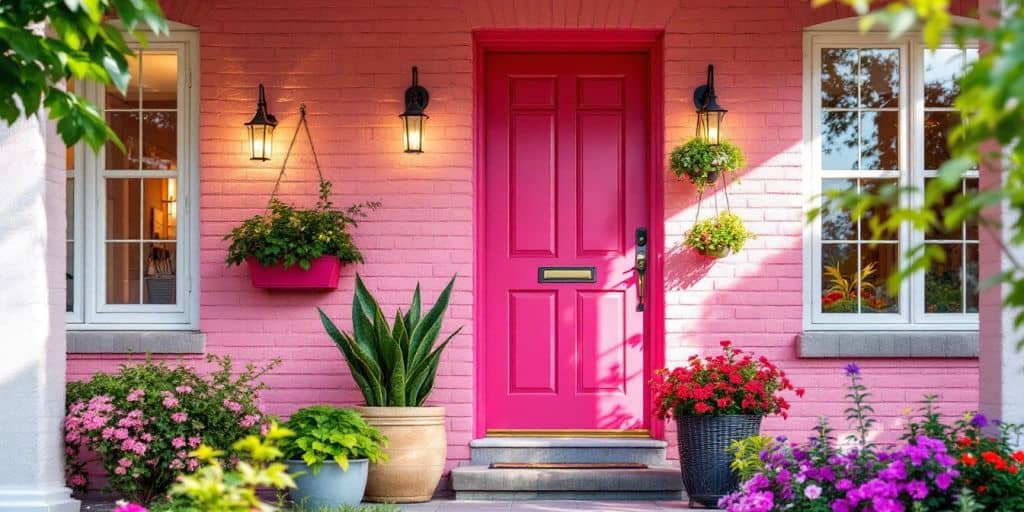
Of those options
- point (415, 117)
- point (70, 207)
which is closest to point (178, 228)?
point (70, 207)

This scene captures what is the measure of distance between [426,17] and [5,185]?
265cm

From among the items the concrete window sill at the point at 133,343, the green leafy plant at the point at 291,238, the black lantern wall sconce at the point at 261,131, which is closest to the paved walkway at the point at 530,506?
the concrete window sill at the point at 133,343

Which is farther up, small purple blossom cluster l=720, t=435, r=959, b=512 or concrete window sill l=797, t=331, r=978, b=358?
concrete window sill l=797, t=331, r=978, b=358

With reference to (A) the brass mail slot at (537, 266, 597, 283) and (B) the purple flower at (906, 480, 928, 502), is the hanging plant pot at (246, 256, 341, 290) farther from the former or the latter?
(B) the purple flower at (906, 480, 928, 502)

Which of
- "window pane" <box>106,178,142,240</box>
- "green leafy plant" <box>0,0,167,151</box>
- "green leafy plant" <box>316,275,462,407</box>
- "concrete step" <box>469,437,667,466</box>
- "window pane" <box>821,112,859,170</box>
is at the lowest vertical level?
"concrete step" <box>469,437,667,466</box>

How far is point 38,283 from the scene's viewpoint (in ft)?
18.5

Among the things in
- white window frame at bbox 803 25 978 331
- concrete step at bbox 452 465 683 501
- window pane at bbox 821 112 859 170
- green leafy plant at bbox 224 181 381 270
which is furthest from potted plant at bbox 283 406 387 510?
window pane at bbox 821 112 859 170

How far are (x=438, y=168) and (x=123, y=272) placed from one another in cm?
211

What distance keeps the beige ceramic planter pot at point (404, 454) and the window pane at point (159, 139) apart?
2127 millimetres

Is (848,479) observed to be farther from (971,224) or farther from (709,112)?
(971,224)

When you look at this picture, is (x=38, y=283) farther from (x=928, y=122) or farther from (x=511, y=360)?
(x=928, y=122)

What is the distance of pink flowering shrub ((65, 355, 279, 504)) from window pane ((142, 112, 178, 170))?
143 cm

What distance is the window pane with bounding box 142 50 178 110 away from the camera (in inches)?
282

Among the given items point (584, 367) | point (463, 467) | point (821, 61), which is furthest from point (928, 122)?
point (463, 467)
